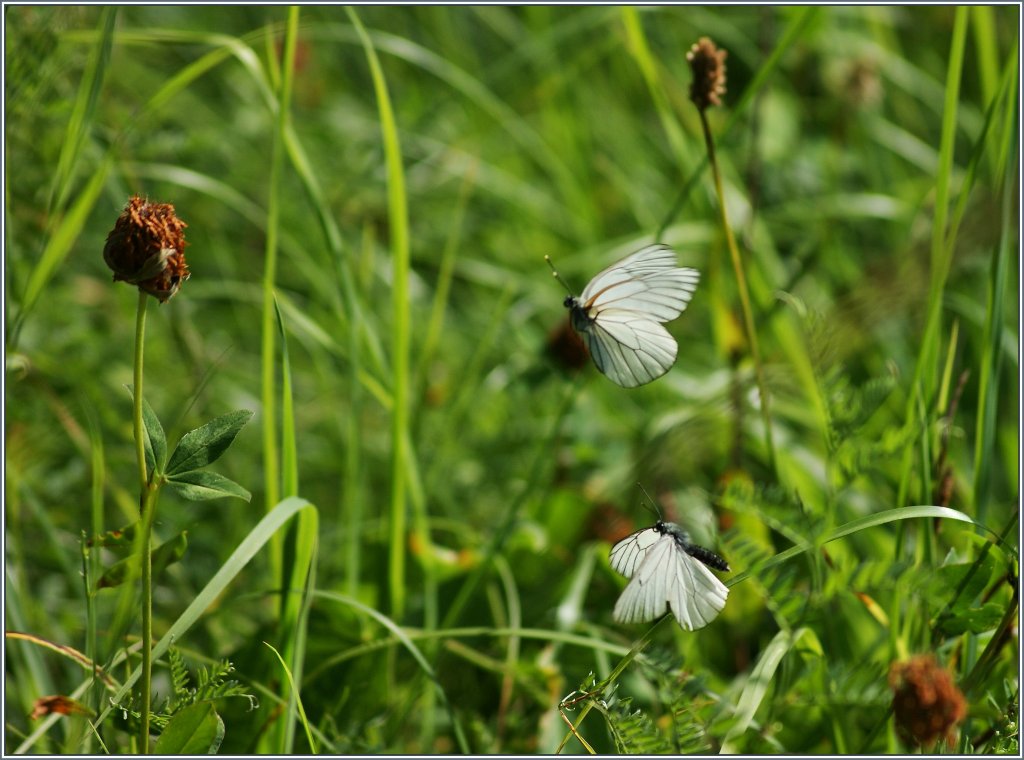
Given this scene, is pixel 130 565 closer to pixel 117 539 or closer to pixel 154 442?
pixel 117 539

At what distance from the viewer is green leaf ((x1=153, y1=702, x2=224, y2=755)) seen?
1.04m

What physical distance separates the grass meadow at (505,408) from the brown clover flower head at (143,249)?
27 millimetres

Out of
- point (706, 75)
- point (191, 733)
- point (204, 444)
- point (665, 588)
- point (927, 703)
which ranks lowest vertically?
point (191, 733)

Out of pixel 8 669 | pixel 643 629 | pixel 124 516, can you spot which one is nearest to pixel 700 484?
pixel 643 629

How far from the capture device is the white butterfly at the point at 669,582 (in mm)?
975

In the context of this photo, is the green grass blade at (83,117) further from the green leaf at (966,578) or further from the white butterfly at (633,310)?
the green leaf at (966,578)

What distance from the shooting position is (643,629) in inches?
63.1

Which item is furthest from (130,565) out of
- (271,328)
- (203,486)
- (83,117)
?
(83,117)

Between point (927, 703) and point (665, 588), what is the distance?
315 mm

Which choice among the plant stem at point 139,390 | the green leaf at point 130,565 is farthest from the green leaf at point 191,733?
the plant stem at point 139,390

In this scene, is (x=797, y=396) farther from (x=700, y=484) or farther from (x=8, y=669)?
(x=8, y=669)

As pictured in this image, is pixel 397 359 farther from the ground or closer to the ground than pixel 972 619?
farther from the ground

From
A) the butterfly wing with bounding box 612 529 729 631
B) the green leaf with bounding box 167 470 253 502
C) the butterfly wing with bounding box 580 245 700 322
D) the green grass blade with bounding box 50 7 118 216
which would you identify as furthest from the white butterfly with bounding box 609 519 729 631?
the green grass blade with bounding box 50 7 118 216

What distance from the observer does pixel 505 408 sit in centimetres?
239
